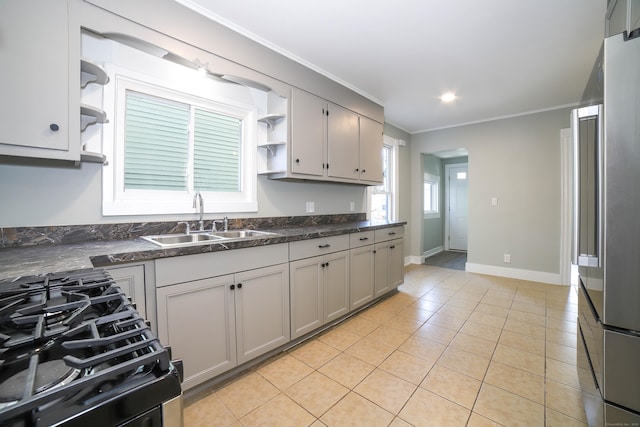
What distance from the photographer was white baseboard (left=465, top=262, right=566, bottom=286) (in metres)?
3.91

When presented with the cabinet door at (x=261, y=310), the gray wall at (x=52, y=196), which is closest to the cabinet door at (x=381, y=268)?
the cabinet door at (x=261, y=310)

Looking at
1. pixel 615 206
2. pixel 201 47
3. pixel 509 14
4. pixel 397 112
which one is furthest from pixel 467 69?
pixel 201 47

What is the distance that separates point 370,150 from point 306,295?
6.67ft

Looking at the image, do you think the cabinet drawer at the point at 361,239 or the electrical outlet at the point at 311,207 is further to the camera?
the electrical outlet at the point at 311,207

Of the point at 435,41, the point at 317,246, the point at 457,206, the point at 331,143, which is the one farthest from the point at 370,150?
the point at 457,206

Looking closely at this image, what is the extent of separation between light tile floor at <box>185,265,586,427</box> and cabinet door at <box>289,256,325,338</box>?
0.59 ft

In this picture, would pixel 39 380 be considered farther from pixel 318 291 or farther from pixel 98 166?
pixel 318 291

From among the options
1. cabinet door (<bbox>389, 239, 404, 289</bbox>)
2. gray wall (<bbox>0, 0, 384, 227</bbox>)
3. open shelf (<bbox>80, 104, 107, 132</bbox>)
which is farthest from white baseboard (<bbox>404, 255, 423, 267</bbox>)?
open shelf (<bbox>80, 104, 107, 132</bbox>)

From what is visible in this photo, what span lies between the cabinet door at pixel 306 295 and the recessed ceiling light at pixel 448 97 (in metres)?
2.66

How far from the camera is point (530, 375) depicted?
1.87 m

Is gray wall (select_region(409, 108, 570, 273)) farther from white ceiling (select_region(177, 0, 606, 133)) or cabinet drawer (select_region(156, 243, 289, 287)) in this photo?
cabinet drawer (select_region(156, 243, 289, 287))

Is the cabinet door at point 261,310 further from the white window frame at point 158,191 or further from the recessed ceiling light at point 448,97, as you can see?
the recessed ceiling light at point 448,97

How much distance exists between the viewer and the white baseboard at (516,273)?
3.91m

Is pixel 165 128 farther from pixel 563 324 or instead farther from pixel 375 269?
pixel 563 324
